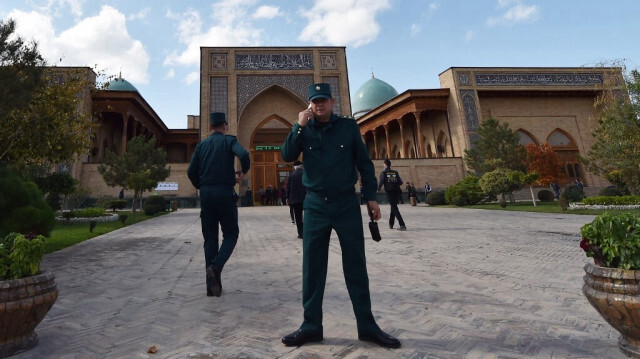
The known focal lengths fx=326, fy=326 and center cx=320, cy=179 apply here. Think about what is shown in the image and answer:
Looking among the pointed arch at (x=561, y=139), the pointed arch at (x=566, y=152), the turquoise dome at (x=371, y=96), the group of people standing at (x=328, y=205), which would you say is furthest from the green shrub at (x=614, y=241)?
the turquoise dome at (x=371, y=96)

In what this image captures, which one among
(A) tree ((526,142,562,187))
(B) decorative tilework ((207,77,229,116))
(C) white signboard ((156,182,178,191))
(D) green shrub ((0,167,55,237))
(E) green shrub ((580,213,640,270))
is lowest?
(E) green shrub ((580,213,640,270))

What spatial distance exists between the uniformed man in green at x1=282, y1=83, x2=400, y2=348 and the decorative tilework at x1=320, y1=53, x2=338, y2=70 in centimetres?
2388

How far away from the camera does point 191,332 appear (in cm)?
222

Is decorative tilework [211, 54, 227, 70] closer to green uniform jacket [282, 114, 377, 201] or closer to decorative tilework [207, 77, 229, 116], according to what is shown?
decorative tilework [207, 77, 229, 116]

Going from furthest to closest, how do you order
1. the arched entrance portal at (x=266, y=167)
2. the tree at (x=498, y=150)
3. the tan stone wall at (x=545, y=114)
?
the tan stone wall at (x=545, y=114), the arched entrance portal at (x=266, y=167), the tree at (x=498, y=150)

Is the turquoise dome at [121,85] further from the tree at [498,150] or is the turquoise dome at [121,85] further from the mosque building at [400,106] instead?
the tree at [498,150]

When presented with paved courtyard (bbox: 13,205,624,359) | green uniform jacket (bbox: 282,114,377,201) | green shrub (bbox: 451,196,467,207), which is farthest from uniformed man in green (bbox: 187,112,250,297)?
green shrub (bbox: 451,196,467,207)

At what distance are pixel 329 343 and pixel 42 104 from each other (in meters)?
8.63

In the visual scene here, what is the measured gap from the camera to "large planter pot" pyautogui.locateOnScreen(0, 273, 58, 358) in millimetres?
1868

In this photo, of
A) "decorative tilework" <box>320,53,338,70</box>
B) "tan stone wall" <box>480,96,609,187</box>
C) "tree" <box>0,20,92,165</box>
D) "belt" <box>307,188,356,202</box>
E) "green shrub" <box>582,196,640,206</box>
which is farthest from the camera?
"tan stone wall" <box>480,96,609,187</box>

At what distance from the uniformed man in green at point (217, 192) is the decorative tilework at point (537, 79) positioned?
2603 cm

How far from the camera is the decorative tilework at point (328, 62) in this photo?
2478 centimetres

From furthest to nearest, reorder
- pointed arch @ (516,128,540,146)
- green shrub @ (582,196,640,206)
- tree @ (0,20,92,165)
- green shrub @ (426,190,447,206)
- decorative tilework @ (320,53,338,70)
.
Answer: pointed arch @ (516,128,540,146), decorative tilework @ (320,53,338,70), green shrub @ (426,190,447,206), green shrub @ (582,196,640,206), tree @ (0,20,92,165)

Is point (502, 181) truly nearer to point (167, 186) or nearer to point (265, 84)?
point (265, 84)
